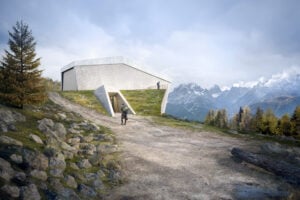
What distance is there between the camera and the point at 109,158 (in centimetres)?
1321

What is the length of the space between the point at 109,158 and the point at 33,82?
856 cm

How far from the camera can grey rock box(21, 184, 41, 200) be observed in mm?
7541

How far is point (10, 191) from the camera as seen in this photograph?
7344 mm

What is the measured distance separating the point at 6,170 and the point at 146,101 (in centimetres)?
3005

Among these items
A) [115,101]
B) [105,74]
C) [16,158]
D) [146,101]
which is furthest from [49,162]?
Result: [105,74]

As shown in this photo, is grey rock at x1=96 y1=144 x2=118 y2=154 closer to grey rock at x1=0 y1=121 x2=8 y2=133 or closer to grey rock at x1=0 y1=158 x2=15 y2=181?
grey rock at x1=0 y1=121 x2=8 y2=133

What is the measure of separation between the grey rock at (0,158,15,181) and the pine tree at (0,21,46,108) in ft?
29.1

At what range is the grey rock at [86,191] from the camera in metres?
9.29

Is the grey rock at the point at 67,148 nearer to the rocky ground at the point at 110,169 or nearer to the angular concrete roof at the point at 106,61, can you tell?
the rocky ground at the point at 110,169

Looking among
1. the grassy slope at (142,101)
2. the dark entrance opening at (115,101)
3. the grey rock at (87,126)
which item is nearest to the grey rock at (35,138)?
the grey rock at (87,126)

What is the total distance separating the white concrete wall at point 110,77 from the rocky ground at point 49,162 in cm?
2788

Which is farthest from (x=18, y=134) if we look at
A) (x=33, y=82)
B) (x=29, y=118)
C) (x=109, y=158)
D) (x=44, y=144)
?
(x=33, y=82)

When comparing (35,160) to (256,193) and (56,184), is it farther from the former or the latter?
(256,193)

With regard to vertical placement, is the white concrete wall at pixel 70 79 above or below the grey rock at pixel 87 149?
above
